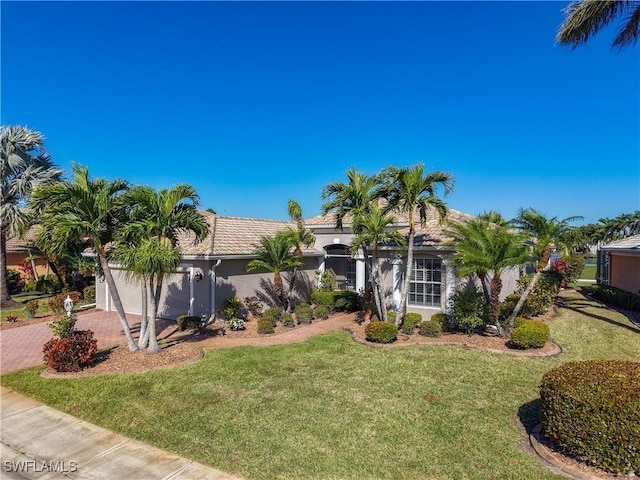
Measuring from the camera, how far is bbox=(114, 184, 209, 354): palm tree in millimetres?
10328

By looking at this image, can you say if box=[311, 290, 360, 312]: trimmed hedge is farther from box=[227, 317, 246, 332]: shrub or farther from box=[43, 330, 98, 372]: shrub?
box=[43, 330, 98, 372]: shrub

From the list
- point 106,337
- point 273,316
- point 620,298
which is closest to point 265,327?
point 273,316

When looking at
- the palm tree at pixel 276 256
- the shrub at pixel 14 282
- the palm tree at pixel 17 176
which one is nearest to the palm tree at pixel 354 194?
the palm tree at pixel 276 256

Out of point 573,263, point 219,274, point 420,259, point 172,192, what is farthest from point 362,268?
point 573,263

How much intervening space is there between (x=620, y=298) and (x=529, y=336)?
9.83m

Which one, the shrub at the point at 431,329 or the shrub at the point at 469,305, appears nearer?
the shrub at the point at 469,305

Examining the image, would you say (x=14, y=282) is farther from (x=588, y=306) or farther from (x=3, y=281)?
(x=588, y=306)

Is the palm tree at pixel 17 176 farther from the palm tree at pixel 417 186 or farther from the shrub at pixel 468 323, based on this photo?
the shrub at pixel 468 323

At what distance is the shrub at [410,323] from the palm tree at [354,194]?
3740mm

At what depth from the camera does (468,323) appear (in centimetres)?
1313

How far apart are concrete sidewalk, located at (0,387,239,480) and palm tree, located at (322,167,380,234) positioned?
367 inches

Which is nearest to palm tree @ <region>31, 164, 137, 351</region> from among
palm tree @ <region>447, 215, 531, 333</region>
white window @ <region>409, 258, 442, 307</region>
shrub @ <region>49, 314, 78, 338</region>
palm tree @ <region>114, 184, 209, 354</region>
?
palm tree @ <region>114, 184, 209, 354</region>

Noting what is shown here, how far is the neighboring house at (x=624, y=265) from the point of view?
1856 centimetres

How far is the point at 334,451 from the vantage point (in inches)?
243
